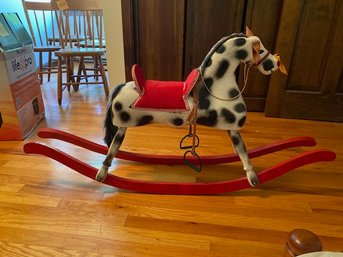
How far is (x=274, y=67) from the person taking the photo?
0.96 m

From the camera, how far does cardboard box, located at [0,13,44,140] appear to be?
1378 millimetres

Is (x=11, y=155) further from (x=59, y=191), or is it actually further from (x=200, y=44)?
(x=200, y=44)

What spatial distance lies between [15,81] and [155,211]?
1.06 metres

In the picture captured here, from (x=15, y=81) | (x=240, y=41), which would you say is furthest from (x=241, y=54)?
(x=15, y=81)

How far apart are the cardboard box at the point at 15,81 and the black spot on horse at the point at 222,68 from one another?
3.57 ft

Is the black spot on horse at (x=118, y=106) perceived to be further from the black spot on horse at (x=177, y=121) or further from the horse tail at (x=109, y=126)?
the black spot on horse at (x=177, y=121)

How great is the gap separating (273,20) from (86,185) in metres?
1.53

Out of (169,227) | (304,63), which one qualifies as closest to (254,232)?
(169,227)

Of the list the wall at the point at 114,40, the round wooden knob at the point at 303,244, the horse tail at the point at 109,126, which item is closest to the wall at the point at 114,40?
the wall at the point at 114,40

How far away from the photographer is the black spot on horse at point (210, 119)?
0.96m

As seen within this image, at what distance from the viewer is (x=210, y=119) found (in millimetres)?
966

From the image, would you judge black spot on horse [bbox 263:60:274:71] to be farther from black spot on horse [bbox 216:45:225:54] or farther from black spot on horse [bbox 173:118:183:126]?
black spot on horse [bbox 173:118:183:126]

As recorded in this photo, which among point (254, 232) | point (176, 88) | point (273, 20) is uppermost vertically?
point (273, 20)

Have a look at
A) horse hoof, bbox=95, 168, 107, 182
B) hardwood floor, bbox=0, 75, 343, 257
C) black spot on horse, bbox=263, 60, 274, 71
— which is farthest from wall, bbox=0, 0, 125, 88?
black spot on horse, bbox=263, 60, 274, 71
